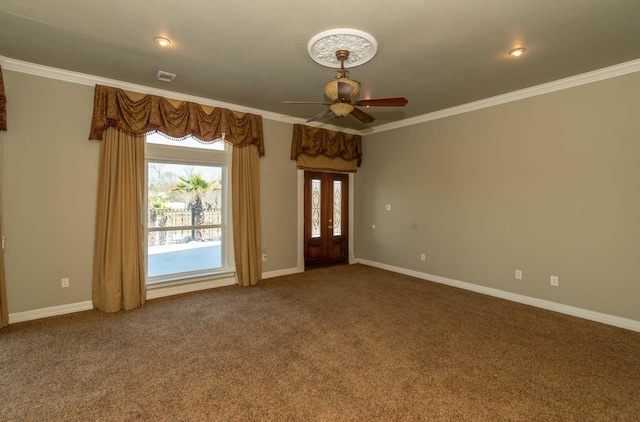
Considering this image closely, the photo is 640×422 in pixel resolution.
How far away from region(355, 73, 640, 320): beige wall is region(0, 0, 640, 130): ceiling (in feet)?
1.97


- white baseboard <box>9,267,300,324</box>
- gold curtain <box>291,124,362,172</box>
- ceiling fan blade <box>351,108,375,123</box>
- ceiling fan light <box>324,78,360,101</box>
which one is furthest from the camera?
gold curtain <box>291,124,362,172</box>

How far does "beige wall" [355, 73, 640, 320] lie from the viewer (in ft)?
11.6

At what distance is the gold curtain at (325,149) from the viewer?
5.79 metres

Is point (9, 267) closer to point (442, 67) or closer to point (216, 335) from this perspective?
point (216, 335)

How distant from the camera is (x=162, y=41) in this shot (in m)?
3.01

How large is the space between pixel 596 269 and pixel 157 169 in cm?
592

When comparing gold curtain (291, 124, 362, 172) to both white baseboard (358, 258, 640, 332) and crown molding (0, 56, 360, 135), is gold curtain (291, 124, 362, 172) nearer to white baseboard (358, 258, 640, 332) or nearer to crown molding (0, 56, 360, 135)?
crown molding (0, 56, 360, 135)

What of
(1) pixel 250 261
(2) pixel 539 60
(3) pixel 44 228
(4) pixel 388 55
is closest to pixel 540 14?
(2) pixel 539 60

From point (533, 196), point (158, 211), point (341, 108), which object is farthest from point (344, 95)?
point (158, 211)

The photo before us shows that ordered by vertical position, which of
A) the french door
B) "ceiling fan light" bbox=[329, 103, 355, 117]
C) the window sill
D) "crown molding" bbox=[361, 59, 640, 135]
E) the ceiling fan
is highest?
"crown molding" bbox=[361, 59, 640, 135]

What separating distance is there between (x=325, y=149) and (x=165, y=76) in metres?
3.09

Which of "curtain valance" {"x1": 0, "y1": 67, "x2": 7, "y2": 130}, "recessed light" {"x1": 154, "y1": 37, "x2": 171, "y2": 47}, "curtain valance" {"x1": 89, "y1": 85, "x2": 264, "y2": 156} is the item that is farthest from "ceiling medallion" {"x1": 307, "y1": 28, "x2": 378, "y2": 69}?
"curtain valance" {"x1": 0, "y1": 67, "x2": 7, "y2": 130}

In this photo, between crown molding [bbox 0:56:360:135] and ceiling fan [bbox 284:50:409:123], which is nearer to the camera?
ceiling fan [bbox 284:50:409:123]

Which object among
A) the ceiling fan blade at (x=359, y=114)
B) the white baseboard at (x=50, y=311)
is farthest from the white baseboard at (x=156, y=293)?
the ceiling fan blade at (x=359, y=114)
